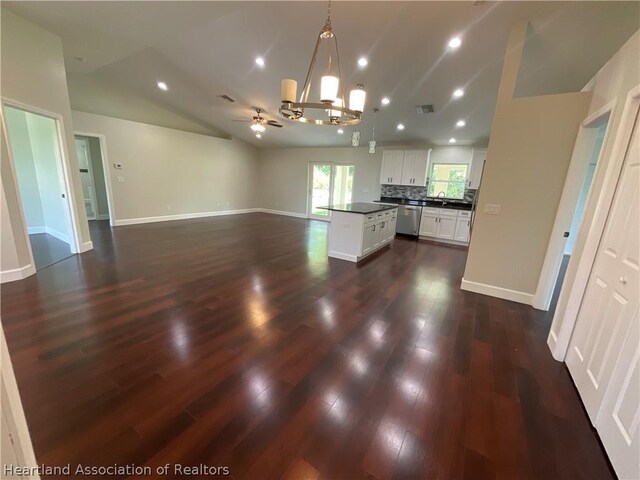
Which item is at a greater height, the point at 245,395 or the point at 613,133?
the point at 613,133

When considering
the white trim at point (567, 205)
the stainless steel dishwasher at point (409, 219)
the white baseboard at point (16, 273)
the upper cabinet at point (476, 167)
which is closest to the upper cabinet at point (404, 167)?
the stainless steel dishwasher at point (409, 219)

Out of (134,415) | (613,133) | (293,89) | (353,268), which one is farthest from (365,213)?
(134,415)

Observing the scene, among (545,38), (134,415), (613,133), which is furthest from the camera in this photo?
(545,38)

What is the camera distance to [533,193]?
3049 mm

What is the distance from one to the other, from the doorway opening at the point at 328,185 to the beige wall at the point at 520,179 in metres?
5.55

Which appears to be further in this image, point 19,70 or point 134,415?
point 19,70

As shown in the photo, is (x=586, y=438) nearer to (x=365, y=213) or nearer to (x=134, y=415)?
(x=134, y=415)

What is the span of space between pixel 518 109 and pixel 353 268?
2.86m

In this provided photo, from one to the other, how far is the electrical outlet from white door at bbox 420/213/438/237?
3.26m

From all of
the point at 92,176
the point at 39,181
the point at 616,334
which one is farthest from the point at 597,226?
the point at 92,176

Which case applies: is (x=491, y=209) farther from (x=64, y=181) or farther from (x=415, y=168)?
(x=64, y=181)

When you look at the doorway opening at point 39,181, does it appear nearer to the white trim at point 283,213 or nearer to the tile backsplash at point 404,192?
the white trim at point 283,213

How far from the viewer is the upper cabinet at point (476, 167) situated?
6262 millimetres

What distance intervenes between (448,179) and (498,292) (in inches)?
169
